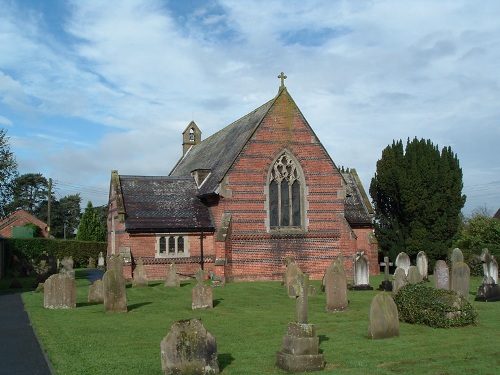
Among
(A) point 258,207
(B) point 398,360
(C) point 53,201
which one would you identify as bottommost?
(B) point 398,360

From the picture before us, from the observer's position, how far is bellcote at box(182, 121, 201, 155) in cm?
4709

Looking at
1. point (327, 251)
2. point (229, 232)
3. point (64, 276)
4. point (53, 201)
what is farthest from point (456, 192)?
point (53, 201)

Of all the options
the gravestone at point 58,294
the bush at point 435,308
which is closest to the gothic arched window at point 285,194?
the gravestone at point 58,294

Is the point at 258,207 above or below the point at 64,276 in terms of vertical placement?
above

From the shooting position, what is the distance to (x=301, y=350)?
942 cm

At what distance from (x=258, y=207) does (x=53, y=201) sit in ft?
273

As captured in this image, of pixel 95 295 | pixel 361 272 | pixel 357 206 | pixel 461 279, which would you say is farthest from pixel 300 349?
pixel 357 206

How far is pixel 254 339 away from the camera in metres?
12.0

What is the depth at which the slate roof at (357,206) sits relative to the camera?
32.3 meters

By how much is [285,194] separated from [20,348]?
1964cm

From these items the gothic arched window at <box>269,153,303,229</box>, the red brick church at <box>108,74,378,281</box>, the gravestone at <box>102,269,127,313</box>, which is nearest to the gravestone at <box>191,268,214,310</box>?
the gravestone at <box>102,269,127,313</box>

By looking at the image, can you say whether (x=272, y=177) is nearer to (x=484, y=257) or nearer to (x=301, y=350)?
(x=484, y=257)

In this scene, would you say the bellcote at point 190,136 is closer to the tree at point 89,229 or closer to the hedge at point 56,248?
the hedge at point 56,248

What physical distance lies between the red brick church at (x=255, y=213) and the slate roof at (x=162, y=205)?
Result: 0.05 m
